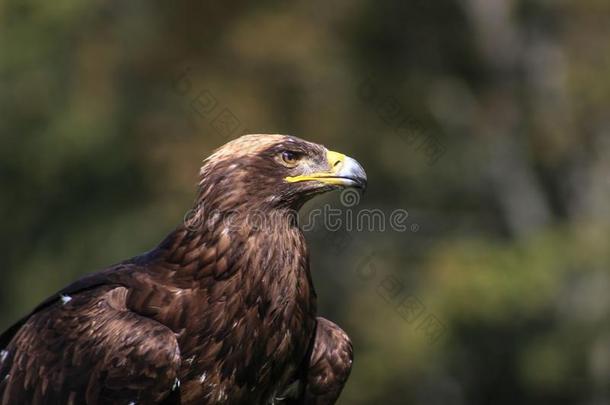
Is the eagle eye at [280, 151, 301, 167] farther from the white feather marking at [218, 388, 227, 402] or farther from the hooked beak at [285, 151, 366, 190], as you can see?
the white feather marking at [218, 388, 227, 402]

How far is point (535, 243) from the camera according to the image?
2158cm

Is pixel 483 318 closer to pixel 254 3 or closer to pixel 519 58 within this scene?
pixel 519 58

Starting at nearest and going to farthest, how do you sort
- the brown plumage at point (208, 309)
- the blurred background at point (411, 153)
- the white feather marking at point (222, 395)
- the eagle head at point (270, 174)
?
the brown plumage at point (208, 309), the white feather marking at point (222, 395), the eagle head at point (270, 174), the blurred background at point (411, 153)

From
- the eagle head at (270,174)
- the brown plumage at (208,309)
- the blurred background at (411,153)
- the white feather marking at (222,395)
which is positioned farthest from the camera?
the blurred background at (411,153)

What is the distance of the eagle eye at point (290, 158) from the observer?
25.3ft

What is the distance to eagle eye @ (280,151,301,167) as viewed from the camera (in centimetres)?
771

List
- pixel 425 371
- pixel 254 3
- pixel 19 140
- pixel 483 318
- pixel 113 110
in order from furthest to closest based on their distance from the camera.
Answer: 1. pixel 19 140
2. pixel 113 110
3. pixel 254 3
4. pixel 425 371
5. pixel 483 318

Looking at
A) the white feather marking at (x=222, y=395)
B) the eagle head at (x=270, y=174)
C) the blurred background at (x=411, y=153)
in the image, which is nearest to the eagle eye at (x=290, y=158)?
the eagle head at (x=270, y=174)

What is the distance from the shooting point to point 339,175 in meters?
7.71

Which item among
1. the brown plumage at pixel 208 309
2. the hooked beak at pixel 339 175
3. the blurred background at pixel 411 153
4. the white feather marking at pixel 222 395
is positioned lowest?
the blurred background at pixel 411 153

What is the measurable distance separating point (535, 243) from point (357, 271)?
328cm

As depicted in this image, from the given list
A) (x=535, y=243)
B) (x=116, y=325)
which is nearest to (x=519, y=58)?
(x=535, y=243)

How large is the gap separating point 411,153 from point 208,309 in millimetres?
17234

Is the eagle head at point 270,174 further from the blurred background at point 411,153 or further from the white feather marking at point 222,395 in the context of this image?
the blurred background at point 411,153
